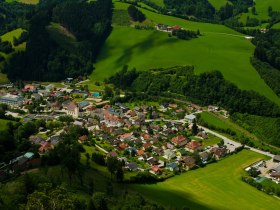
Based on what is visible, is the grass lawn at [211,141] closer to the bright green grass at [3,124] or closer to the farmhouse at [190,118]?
the farmhouse at [190,118]

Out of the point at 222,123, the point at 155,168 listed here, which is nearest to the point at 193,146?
the point at 155,168

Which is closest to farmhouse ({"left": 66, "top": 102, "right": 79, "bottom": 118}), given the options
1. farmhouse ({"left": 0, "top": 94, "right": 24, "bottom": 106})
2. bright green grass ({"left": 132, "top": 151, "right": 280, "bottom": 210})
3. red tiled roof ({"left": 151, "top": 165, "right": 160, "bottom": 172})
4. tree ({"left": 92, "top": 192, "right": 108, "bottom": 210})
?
farmhouse ({"left": 0, "top": 94, "right": 24, "bottom": 106})

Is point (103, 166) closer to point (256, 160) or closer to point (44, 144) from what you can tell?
point (44, 144)

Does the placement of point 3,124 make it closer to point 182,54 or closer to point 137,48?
point 182,54

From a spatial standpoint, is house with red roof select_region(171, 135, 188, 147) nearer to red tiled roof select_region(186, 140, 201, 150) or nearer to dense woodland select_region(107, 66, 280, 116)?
red tiled roof select_region(186, 140, 201, 150)

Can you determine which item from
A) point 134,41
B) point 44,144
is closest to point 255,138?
point 44,144

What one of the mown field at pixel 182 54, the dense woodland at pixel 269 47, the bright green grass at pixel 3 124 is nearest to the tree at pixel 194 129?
the mown field at pixel 182 54
